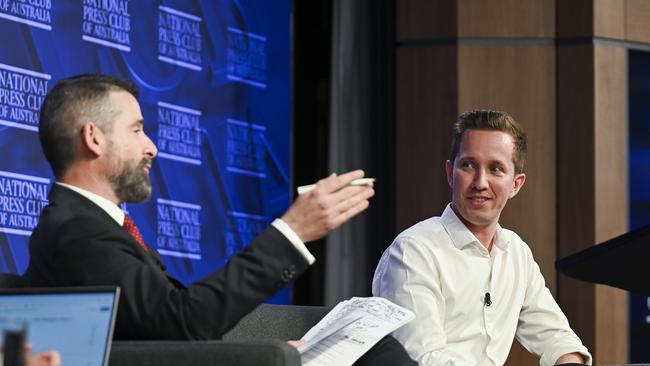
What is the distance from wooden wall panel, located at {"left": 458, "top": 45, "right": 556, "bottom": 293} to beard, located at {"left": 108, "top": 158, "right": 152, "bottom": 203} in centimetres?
366

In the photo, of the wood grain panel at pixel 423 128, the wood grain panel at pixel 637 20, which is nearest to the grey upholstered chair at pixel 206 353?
the wood grain panel at pixel 423 128

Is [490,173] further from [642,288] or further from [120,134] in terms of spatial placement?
[642,288]

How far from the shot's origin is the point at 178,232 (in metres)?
5.32

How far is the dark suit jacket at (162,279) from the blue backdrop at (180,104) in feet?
7.02

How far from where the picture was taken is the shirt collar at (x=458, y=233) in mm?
3367

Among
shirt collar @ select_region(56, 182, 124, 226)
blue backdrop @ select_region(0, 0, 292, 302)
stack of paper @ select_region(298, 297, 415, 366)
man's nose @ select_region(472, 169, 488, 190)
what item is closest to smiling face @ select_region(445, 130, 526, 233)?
man's nose @ select_region(472, 169, 488, 190)

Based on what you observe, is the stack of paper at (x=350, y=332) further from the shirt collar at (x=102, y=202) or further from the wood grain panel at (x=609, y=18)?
the wood grain panel at (x=609, y=18)

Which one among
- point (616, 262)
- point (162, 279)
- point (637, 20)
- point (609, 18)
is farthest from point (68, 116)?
point (637, 20)

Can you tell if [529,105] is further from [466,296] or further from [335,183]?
[335,183]

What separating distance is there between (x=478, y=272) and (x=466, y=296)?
9 cm

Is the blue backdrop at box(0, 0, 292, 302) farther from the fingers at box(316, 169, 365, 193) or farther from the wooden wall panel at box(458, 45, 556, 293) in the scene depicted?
the fingers at box(316, 169, 365, 193)

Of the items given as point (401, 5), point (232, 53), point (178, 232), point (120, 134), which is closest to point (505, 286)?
point (120, 134)

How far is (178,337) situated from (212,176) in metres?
3.39

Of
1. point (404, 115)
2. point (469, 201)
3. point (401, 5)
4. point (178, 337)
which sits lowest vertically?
point (178, 337)
